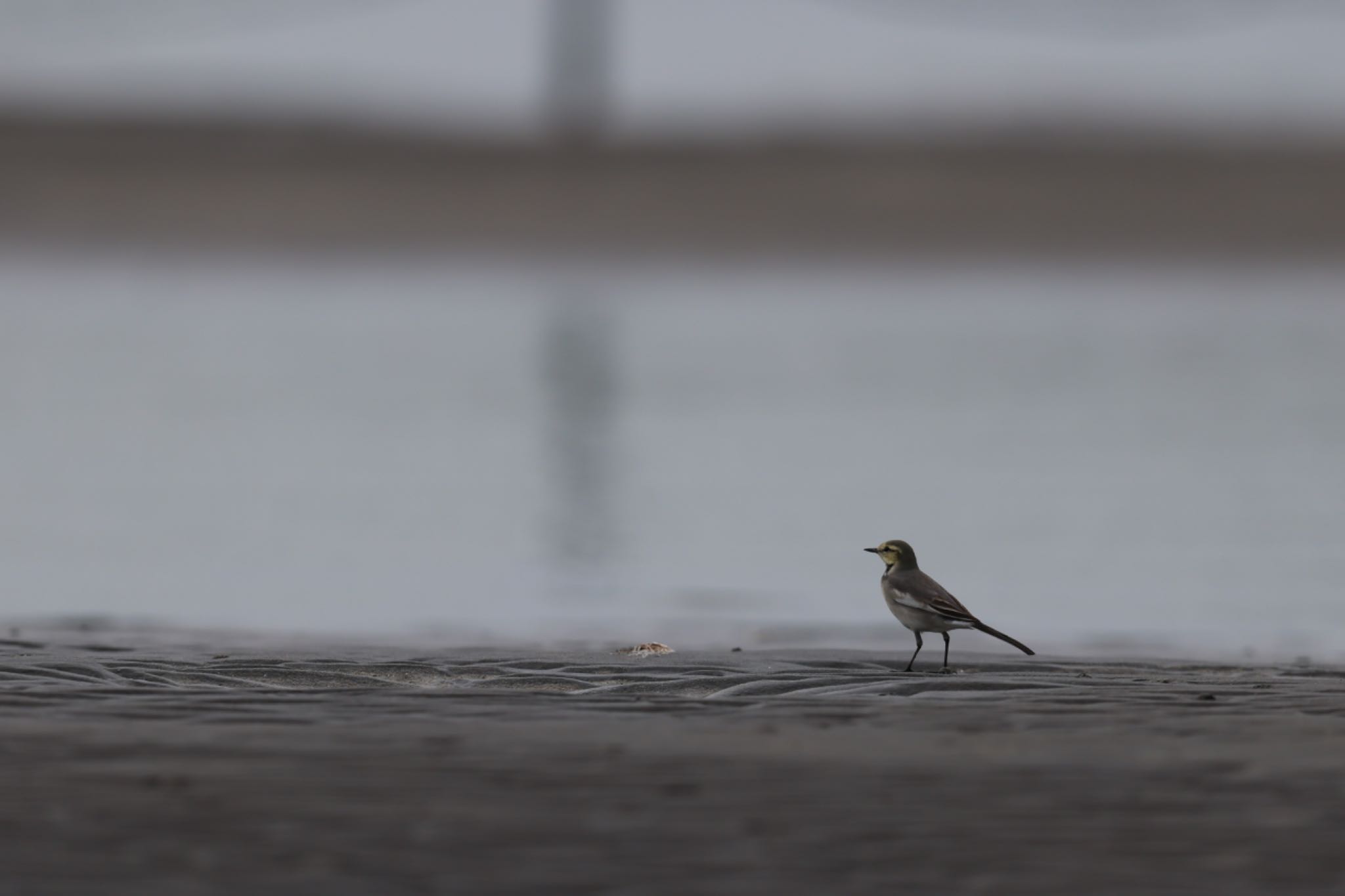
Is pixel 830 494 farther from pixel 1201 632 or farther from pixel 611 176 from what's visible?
pixel 611 176

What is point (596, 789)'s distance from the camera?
5168 mm

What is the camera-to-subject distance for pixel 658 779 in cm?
529

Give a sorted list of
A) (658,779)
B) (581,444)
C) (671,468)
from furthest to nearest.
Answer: (581,444) < (671,468) < (658,779)

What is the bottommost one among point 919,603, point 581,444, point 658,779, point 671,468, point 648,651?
point 658,779

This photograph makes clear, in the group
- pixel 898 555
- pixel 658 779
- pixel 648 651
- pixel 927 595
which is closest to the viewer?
pixel 658 779

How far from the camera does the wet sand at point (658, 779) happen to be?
177 inches

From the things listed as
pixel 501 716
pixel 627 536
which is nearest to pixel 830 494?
pixel 627 536

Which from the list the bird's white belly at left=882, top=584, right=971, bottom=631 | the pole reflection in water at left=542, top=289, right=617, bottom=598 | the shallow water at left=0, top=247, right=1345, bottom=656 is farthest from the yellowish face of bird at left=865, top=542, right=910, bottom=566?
the pole reflection in water at left=542, top=289, right=617, bottom=598

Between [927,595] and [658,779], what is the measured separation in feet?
7.36

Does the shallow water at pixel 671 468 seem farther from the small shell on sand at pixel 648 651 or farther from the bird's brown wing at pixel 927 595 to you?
the bird's brown wing at pixel 927 595

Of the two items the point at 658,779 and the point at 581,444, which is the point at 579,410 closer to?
the point at 581,444

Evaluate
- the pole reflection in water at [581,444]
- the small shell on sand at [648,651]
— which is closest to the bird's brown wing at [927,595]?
the small shell on sand at [648,651]

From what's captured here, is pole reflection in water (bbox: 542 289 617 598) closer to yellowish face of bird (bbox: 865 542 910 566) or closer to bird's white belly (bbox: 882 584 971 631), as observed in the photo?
yellowish face of bird (bbox: 865 542 910 566)

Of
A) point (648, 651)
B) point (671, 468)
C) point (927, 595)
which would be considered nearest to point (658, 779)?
point (927, 595)
